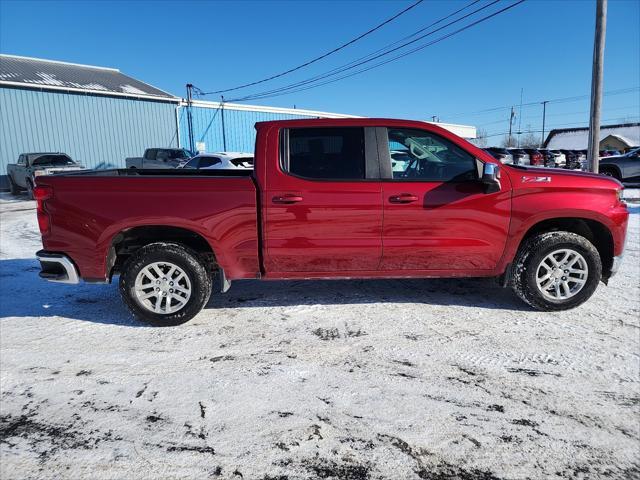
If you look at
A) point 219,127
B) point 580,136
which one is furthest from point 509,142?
point 219,127

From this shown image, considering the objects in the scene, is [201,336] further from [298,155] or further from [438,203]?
[438,203]

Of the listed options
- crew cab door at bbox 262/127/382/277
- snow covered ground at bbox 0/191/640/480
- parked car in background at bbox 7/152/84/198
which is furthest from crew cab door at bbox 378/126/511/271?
parked car in background at bbox 7/152/84/198

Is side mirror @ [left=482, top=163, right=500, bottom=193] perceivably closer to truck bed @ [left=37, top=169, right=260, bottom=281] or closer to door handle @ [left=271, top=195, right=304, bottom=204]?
door handle @ [left=271, top=195, right=304, bottom=204]

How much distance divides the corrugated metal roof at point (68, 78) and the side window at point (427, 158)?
23.7m

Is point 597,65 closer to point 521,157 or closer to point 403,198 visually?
point 403,198

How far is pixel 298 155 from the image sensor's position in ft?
13.5

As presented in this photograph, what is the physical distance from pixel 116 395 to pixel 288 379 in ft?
3.81

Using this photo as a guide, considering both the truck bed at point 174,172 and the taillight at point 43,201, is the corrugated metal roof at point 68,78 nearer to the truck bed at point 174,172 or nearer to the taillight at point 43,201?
the truck bed at point 174,172

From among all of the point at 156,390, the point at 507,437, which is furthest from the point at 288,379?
the point at 507,437

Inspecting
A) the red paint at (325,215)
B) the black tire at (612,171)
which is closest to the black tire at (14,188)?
the red paint at (325,215)

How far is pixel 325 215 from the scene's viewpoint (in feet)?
13.2

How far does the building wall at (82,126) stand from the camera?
70.7 ft

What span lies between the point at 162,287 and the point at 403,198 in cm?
240

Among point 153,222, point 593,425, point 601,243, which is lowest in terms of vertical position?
point 593,425
